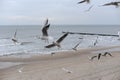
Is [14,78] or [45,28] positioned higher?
[45,28]

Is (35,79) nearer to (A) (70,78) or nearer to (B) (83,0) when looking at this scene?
(A) (70,78)

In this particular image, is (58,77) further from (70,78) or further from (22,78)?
(22,78)

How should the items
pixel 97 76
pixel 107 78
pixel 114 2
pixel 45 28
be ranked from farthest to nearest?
pixel 97 76, pixel 107 78, pixel 45 28, pixel 114 2

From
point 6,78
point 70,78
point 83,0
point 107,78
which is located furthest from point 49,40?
point 6,78

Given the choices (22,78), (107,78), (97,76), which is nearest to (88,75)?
(97,76)

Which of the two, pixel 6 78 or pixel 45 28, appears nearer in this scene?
pixel 45 28

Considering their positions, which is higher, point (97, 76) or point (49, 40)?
point (49, 40)

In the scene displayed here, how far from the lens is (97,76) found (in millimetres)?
17688

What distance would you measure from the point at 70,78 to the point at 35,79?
204 cm

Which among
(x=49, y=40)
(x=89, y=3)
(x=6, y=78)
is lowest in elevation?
(x=6, y=78)

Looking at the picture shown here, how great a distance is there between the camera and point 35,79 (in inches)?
698

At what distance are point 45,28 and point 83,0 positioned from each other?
0.69 m

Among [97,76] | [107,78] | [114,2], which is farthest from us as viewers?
[97,76]

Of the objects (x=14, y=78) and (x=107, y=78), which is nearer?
(x=107, y=78)
